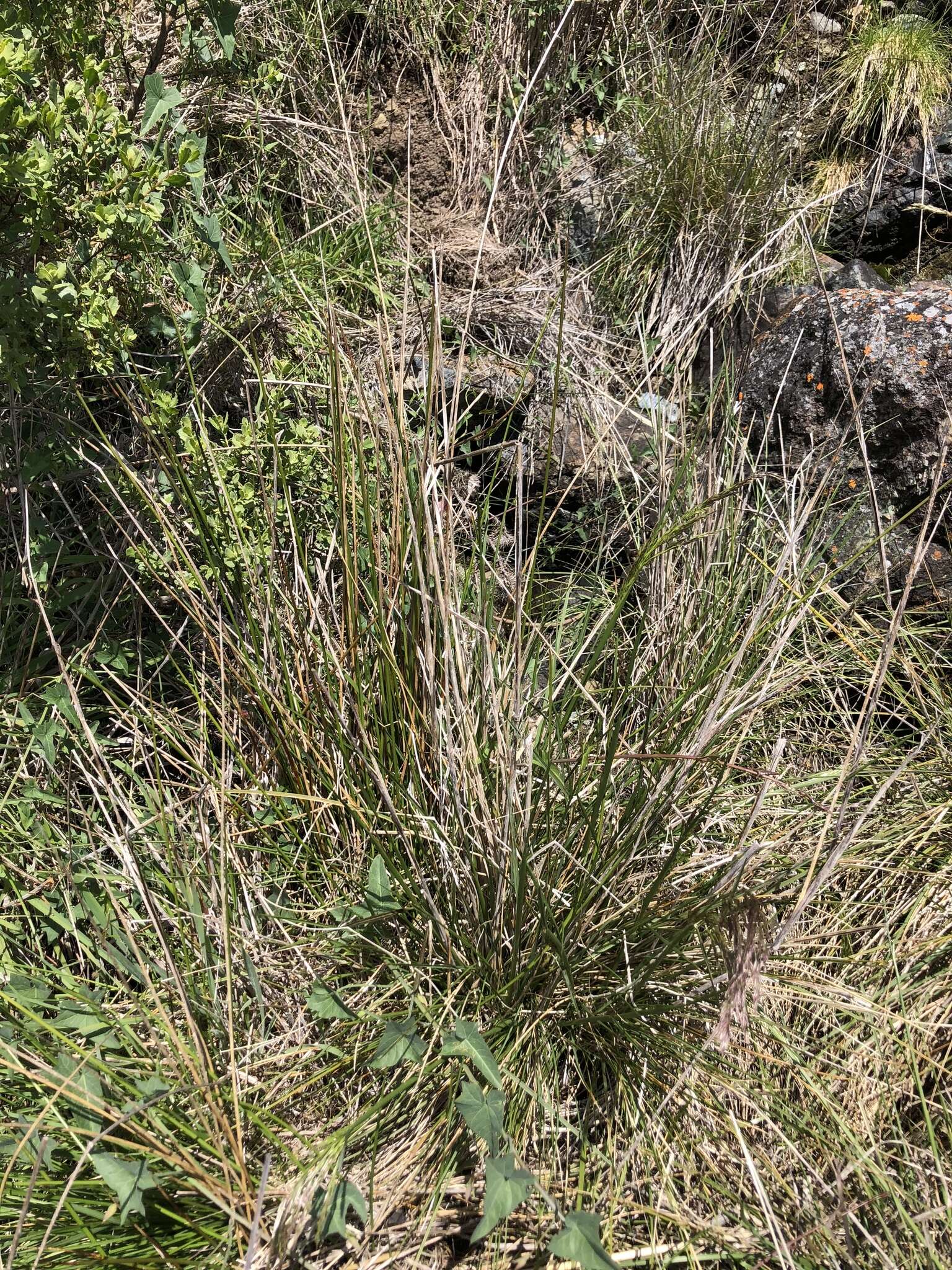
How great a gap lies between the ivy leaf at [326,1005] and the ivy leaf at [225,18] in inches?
68.5

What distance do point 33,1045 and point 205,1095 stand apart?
321 mm

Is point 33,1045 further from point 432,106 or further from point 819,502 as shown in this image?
point 432,106

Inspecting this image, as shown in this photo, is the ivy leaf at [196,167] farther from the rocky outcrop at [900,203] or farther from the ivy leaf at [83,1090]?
the rocky outcrop at [900,203]

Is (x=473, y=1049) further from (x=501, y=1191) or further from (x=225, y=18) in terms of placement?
(x=225, y=18)

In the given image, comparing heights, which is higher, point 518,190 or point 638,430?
point 518,190

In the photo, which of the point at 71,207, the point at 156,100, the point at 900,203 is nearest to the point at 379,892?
the point at 71,207

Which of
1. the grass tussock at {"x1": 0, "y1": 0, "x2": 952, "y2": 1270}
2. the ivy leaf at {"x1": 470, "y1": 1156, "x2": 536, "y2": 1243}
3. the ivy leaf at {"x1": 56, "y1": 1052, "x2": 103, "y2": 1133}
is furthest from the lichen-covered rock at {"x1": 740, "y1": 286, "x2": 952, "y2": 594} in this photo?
the ivy leaf at {"x1": 56, "y1": 1052, "x2": 103, "y2": 1133}

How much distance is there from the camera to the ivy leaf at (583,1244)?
120 cm

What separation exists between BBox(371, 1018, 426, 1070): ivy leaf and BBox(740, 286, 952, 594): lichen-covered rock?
1.80 m

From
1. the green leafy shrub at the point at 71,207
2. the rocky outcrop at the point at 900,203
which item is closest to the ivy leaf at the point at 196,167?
the green leafy shrub at the point at 71,207

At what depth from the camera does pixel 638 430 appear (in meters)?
2.80

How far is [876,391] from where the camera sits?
8.92ft

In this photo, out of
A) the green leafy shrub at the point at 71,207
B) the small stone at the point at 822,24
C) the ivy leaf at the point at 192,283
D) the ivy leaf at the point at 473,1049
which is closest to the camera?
the ivy leaf at the point at 473,1049

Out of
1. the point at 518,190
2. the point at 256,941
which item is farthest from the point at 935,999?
the point at 518,190
